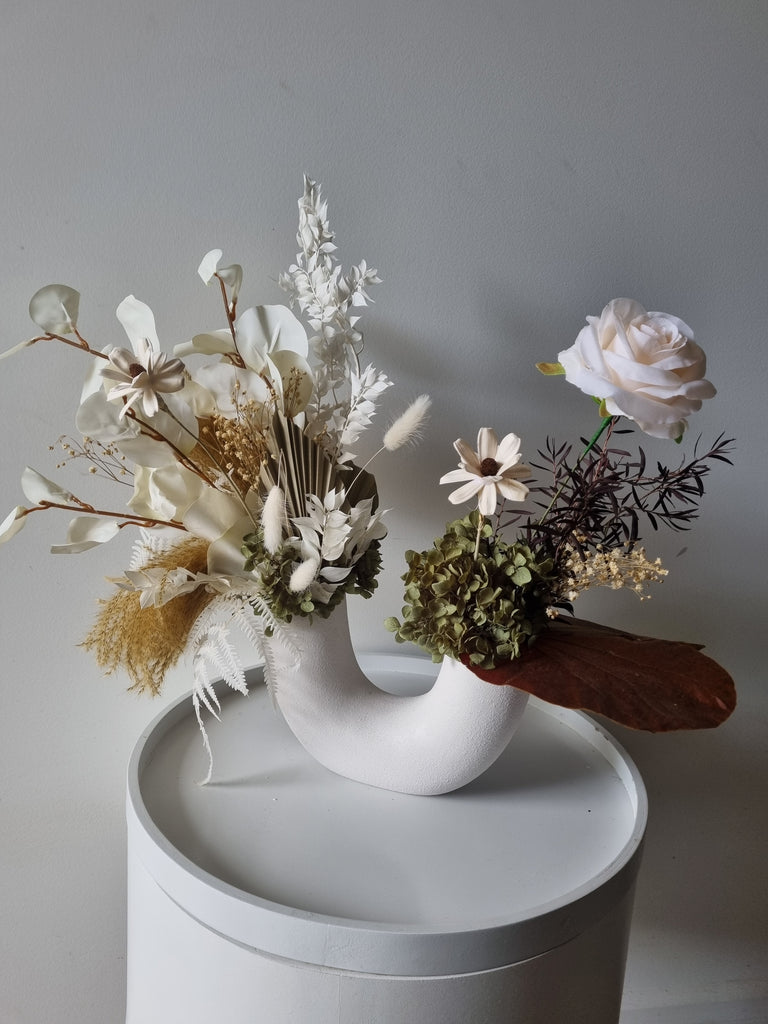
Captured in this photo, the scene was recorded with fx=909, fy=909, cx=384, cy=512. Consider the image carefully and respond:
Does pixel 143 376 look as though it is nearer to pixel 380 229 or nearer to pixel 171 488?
pixel 171 488

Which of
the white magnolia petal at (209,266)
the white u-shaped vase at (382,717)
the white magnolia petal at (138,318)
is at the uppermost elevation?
the white magnolia petal at (209,266)

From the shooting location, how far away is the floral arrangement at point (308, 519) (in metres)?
0.77

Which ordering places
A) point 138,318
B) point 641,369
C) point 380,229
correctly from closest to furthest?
point 641,369
point 138,318
point 380,229

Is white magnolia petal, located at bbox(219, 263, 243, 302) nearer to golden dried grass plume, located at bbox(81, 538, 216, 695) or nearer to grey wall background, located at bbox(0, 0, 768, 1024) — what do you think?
grey wall background, located at bbox(0, 0, 768, 1024)

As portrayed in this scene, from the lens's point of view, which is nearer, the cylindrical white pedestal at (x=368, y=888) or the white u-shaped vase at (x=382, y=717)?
the cylindrical white pedestal at (x=368, y=888)

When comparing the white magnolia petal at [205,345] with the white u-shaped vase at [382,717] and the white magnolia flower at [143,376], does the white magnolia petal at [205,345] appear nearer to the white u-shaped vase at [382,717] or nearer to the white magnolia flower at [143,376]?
the white magnolia flower at [143,376]

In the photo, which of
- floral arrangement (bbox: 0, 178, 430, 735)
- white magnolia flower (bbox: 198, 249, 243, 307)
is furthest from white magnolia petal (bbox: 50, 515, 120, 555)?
white magnolia flower (bbox: 198, 249, 243, 307)

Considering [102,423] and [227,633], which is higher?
[102,423]

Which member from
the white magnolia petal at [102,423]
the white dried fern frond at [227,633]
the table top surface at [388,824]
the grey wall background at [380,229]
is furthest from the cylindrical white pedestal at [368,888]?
the white magnolia petal at [102,423]

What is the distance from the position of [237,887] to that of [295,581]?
258 mm

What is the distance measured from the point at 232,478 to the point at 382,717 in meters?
0.28

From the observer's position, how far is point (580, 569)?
0.79m

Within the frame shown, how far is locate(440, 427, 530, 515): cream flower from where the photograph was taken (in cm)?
75

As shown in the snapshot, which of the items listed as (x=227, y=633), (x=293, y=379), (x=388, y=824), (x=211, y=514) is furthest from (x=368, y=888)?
(x=293, y=379)
